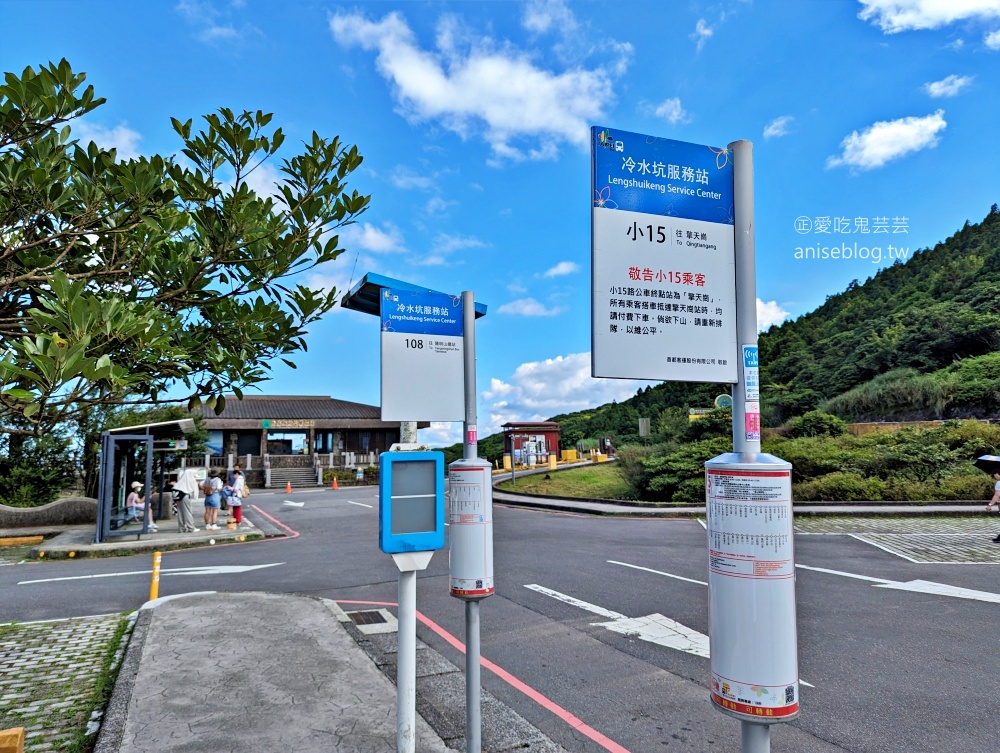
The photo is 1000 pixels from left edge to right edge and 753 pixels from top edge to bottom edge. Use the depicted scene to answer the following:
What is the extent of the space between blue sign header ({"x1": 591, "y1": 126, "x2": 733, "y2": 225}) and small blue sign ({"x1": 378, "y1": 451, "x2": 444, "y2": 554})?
2.10 metres

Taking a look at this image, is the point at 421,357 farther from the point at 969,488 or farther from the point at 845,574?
the point at 969,488

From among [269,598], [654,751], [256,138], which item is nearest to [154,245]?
[256,138]

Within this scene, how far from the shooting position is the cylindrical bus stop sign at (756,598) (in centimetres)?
238

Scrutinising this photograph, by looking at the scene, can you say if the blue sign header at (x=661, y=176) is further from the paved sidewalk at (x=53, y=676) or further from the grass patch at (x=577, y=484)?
the grass patch at (x=577, y=484)

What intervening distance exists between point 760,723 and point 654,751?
7.80ft

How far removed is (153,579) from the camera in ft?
35.6

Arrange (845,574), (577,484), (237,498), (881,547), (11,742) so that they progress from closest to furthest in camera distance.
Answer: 1. (11,742)
2. (845,574)
3. (881,547)
4. (237,498)
5. (577,484)

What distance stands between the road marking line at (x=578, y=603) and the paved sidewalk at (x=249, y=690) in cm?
308

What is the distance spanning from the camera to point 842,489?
20688 mm

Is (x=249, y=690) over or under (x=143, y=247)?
under

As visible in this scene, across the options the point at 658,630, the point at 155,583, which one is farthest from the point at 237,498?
the point at 658,630

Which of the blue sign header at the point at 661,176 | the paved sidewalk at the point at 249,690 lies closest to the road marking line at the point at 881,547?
the paved sidewalk at the point at 249,690

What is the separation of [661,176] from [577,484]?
27562mm

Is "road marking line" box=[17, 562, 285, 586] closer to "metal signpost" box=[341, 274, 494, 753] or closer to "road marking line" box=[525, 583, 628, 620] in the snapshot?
"road marking line" box=[525, 583, 628, 620]
